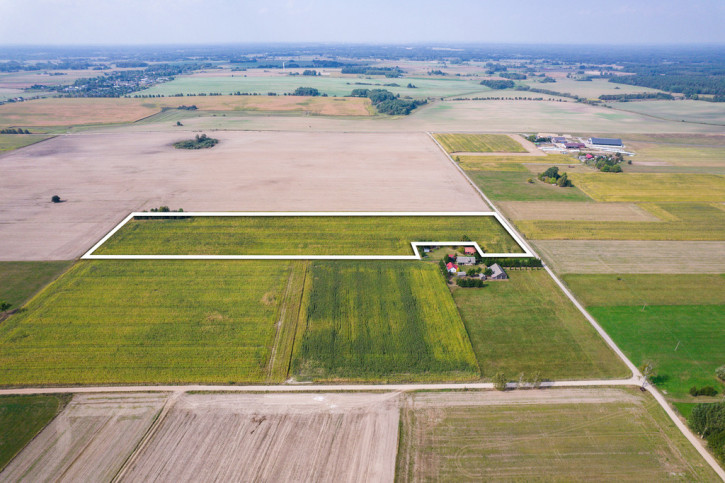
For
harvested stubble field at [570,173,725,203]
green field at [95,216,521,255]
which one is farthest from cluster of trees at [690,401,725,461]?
harvested stubble field at [570,173,725,203]

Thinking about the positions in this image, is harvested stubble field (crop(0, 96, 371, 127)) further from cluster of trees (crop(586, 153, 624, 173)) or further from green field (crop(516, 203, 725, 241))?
green field (crop(516, 203, 725, 241))

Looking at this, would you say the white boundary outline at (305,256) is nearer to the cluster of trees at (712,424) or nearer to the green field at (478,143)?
the cluster of trees at (712,424)

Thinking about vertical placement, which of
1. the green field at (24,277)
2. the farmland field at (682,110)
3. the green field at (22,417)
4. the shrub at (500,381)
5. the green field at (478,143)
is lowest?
the green field at (22,417)

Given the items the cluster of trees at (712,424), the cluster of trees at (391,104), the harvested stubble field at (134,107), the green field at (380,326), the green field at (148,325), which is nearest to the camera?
the cluster of trees at (712,424)

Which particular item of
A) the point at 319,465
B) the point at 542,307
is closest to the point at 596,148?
the point at 542,307

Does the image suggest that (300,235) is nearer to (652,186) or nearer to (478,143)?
(478,143)

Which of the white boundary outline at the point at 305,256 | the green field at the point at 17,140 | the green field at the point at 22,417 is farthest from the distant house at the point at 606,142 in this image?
the green field at the point at 17,140
